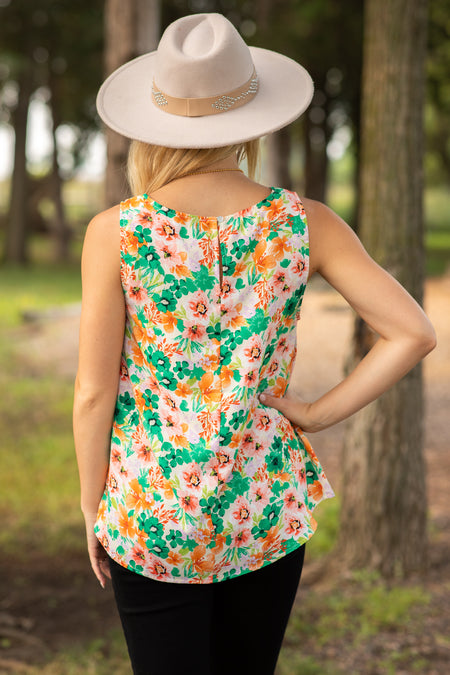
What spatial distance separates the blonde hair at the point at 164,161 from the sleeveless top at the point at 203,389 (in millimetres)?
94

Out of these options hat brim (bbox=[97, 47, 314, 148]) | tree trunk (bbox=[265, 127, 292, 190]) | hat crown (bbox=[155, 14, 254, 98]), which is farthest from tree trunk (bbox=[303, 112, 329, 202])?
hat crown (bbox=[155, 14, 254, 98])

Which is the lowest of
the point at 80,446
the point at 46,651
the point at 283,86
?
the point at 46,651

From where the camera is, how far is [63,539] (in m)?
4.67

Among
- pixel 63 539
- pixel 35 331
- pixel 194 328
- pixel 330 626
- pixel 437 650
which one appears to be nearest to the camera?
pixel 194 328

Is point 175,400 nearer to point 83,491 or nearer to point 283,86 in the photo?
point 83,491

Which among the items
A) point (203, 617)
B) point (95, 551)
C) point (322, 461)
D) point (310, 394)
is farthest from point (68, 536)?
point (310, 394)

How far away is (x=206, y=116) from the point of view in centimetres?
159

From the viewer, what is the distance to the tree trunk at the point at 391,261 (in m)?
3.61

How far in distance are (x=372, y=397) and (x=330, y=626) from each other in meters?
2.17

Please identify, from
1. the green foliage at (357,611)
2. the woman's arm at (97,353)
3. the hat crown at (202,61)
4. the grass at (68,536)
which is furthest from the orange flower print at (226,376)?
the green foliage at (357,611)

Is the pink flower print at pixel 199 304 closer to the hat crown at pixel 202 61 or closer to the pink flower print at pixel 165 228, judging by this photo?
the pink flower print at pixel 165 228

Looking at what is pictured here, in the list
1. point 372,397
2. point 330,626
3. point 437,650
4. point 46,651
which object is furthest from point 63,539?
point 372,397

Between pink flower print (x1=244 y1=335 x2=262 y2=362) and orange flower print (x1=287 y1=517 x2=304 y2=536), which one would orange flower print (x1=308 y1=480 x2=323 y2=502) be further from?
pink flower print (x1=244 y1=335 x2=262 y2=362)

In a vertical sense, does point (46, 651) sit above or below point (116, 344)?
below
